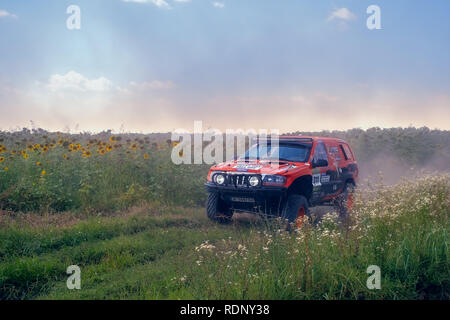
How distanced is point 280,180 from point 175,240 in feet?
7.35

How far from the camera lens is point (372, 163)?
61.0ft

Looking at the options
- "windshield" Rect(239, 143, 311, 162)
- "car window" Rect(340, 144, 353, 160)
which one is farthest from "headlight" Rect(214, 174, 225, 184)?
"car window" Rect(340, 144, 353, 160)

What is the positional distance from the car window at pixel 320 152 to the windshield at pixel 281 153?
30 cm

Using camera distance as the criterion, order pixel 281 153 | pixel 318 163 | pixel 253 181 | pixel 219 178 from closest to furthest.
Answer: pixel 253 181, pixel 219 178, pixel 318 163, pixel 281 153

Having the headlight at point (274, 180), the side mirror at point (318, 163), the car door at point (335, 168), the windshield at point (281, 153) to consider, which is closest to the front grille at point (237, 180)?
the headlight at point (274, 180)

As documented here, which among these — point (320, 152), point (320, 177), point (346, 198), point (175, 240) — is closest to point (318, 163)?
point (320, 177)

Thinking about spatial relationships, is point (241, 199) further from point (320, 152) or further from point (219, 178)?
point (320, 152)

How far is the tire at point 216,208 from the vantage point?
788 cm

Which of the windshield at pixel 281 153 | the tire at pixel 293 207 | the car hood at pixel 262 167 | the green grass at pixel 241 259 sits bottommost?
the green grass at pixel 241 259

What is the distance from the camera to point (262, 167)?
23.9 feet

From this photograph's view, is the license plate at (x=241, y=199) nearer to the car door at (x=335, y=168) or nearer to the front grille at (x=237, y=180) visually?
the front grille at (x=237, y=180)

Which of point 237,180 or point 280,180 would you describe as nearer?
point 280,180

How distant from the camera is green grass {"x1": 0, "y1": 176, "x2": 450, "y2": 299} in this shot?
4.07m
